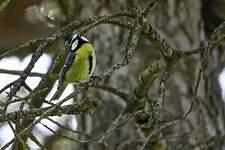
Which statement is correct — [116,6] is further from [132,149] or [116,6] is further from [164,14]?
[132,149]

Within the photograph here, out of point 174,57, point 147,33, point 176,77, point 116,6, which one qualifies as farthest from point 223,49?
point 147,33

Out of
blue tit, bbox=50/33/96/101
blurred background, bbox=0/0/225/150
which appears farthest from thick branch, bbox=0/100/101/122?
blurred background, bbox=0/0/225/150

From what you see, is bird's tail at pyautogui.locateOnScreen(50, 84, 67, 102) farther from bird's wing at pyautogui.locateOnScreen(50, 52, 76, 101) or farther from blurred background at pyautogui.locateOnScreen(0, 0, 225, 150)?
blurred background at pyautogui.locateOnScreen(0, 0, 225, 150)

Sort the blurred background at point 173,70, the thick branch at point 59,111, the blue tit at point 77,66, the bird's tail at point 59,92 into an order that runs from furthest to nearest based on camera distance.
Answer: the blurred background at point 173,70 < the blue tit at point 77,66 < the bird's tail at point 59,92 < the thick branch at point 59,111

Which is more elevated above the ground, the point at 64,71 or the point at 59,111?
the point at 64,71

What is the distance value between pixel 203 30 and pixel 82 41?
3.78 feet

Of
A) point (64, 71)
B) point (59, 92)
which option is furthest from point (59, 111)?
point (64, 71)

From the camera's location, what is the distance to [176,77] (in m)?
3.39

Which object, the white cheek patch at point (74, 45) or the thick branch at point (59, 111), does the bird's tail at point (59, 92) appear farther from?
the thick branch at point (59, 111)

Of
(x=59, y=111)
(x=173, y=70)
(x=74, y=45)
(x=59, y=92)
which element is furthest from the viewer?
(x=173, y=70)

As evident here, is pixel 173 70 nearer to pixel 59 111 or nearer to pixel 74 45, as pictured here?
pixel 74 45

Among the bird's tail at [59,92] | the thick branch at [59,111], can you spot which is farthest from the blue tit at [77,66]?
the thick branch at [59,111]

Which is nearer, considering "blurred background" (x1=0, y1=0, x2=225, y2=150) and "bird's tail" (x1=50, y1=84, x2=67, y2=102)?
"bird's tail" (x1=50, y1=84, x2=67, y2=102)

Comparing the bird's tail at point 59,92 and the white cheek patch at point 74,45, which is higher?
the white cheek patch at point 74,45
